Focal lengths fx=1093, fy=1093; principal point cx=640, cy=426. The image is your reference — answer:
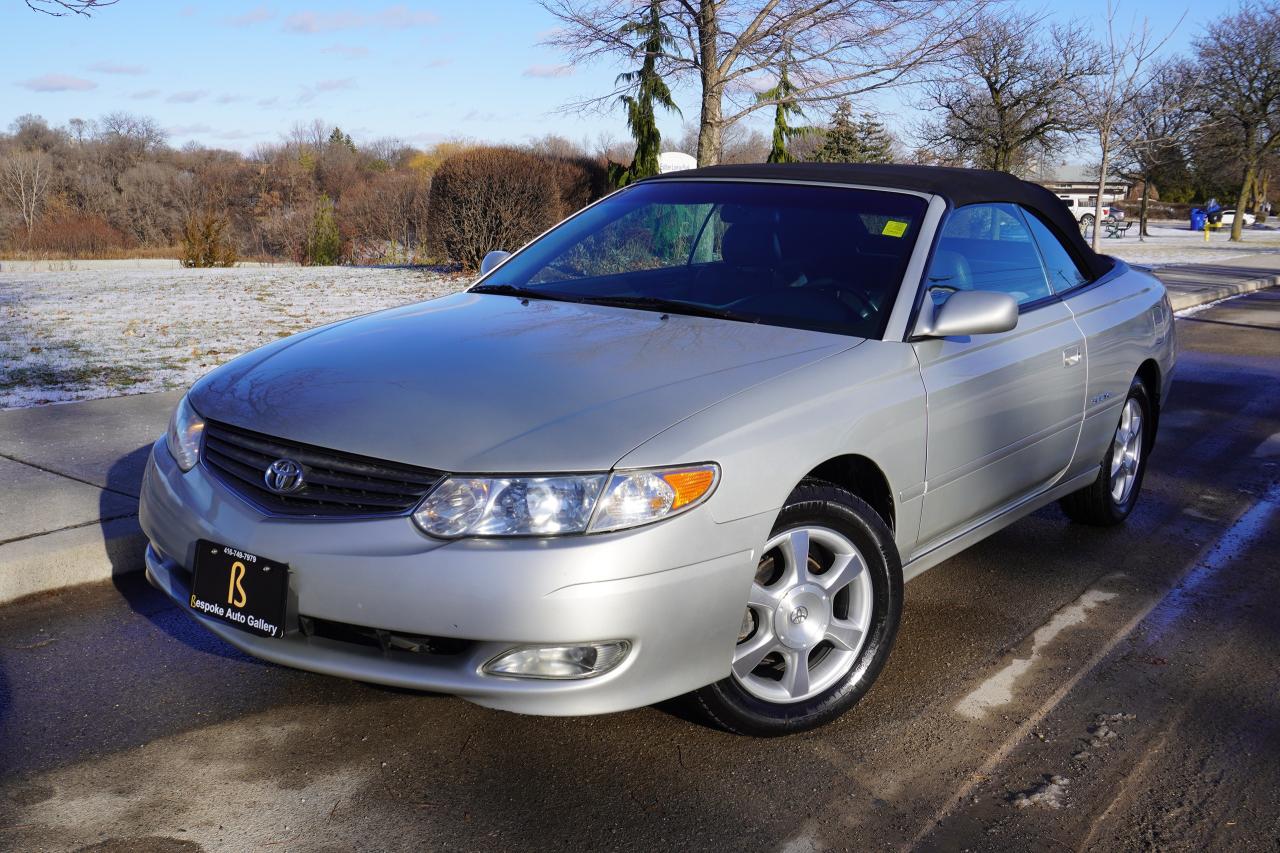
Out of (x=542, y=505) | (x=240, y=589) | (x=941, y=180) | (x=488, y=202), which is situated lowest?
(x=240, y=589)

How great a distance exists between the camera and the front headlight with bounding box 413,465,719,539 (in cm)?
248

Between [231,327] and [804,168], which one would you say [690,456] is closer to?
[804,168]

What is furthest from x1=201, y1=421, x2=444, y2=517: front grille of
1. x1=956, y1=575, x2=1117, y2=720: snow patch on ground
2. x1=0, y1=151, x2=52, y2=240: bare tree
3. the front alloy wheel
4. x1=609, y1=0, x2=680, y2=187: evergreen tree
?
x1=0, y1=151, x2=52, y2=240: bare tree

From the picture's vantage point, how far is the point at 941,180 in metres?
3.94

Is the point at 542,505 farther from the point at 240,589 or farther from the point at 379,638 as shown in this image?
the point at 240,589

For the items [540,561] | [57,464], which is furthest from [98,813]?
[57,464]

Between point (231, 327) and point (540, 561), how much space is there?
8666 mm

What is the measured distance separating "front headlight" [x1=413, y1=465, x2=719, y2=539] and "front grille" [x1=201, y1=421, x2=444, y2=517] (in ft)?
0.24

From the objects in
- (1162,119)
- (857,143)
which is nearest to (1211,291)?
(1162,119)

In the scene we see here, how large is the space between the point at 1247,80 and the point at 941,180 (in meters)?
38.9

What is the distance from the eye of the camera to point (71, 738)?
9.79ft

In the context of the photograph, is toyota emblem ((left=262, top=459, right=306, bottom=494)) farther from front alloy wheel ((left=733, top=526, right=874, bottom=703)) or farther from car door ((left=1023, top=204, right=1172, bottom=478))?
car door ((left=1023, top=204, right=1172, bottom=478))

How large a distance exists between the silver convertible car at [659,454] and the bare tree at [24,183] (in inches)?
2465

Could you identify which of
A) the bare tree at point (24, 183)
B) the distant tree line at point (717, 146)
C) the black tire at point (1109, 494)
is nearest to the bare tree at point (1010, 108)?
the distant tree line at point (717, 146)
